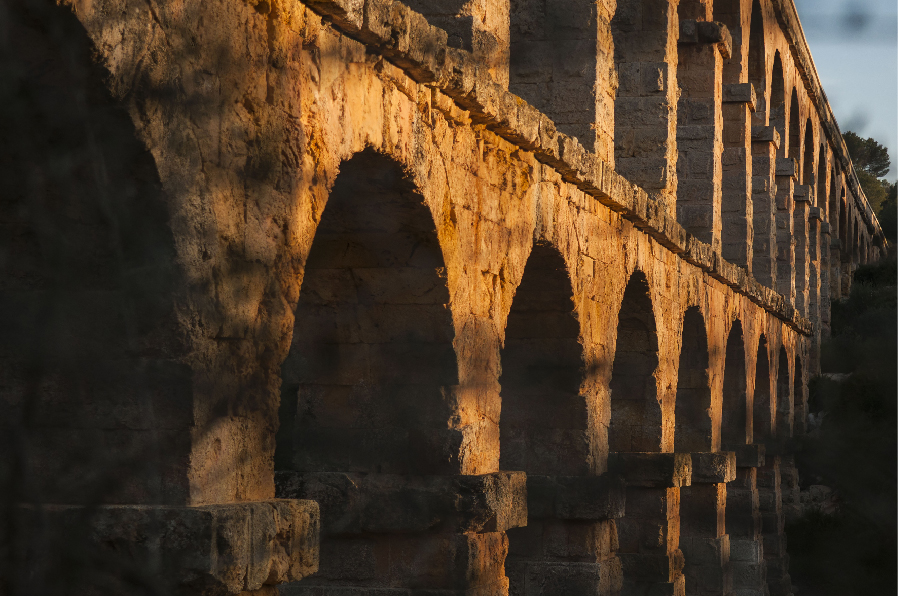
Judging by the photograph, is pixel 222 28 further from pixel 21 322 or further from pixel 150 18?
pixel 21 322

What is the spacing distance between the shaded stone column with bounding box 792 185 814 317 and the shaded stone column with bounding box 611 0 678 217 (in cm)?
968

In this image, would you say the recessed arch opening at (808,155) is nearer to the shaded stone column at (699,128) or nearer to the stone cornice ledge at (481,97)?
the shaded stone column at (699,128)

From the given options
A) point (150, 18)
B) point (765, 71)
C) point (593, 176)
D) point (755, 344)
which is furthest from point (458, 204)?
point (765, 71)

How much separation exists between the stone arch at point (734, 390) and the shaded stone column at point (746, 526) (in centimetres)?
24

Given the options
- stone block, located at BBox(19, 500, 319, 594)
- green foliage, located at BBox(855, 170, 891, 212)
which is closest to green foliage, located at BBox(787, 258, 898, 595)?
stone block, located at BBox(19, 500, 319, 594)

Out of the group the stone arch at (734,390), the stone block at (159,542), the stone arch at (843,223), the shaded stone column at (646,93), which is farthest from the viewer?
the stone arch at (843,223)

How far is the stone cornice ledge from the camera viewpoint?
3.81 metres

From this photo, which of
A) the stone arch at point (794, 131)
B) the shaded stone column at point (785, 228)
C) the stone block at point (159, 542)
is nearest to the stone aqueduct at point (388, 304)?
the stone block at point (159, 542)

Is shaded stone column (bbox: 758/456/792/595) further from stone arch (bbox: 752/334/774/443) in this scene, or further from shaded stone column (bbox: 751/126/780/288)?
A: shaded stone column (bbox: 751/126/780/288)

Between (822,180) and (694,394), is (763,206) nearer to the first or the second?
(694,394)

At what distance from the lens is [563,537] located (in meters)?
→ 6.39

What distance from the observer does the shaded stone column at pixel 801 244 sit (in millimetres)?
17938

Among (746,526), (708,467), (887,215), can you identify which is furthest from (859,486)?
(887,215)

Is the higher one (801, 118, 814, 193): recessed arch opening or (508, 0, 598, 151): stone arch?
(801, 118, 814, 193): recessed arch opening
